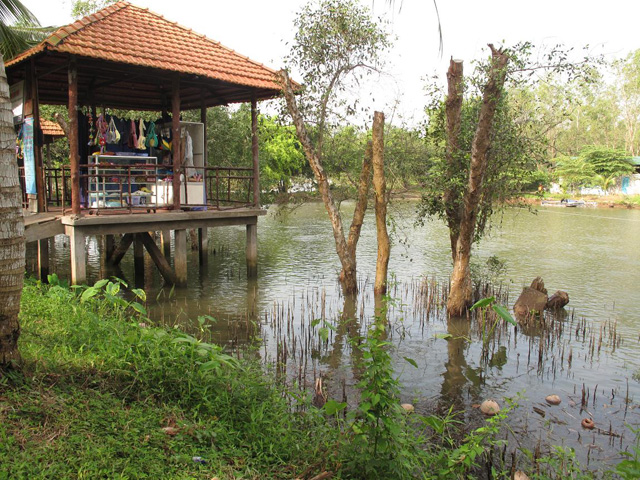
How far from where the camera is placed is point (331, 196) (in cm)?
1161

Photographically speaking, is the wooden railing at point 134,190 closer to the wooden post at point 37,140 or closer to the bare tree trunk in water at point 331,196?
the wooden post at point 37,140

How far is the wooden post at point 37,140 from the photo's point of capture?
35.1 feet

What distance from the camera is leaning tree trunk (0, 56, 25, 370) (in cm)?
411

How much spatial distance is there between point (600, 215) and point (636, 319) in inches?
1023

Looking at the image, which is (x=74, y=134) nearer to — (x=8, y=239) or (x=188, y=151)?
(x=188, y=151)

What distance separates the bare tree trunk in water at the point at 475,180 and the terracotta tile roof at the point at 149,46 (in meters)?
4.88

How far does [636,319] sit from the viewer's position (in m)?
10.2

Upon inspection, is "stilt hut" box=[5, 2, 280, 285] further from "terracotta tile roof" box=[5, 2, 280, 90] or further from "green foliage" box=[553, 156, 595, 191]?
"green foliage" box=[553, 156, 595, 191]

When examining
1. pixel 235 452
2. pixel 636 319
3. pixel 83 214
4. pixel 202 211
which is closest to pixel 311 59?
pixel 202 211

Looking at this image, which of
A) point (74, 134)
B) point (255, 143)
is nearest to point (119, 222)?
point (74, 134)

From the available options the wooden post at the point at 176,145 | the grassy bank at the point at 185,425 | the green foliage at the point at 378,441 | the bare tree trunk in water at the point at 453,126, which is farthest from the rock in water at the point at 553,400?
the wooden post at the point at 176,145

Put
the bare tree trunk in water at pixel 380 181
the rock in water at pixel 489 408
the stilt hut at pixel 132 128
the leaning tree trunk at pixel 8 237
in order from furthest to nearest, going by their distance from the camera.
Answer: the bare tree trunk in water at pixel 380 181
the stilt hut at pixel 132 128
the rock in water at pixel 489 408
the leaning tree trunk at pixel 8 237

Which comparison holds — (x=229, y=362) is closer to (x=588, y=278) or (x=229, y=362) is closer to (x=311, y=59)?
(x=311, y=59)

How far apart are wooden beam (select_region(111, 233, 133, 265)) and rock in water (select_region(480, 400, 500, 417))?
994 cm
